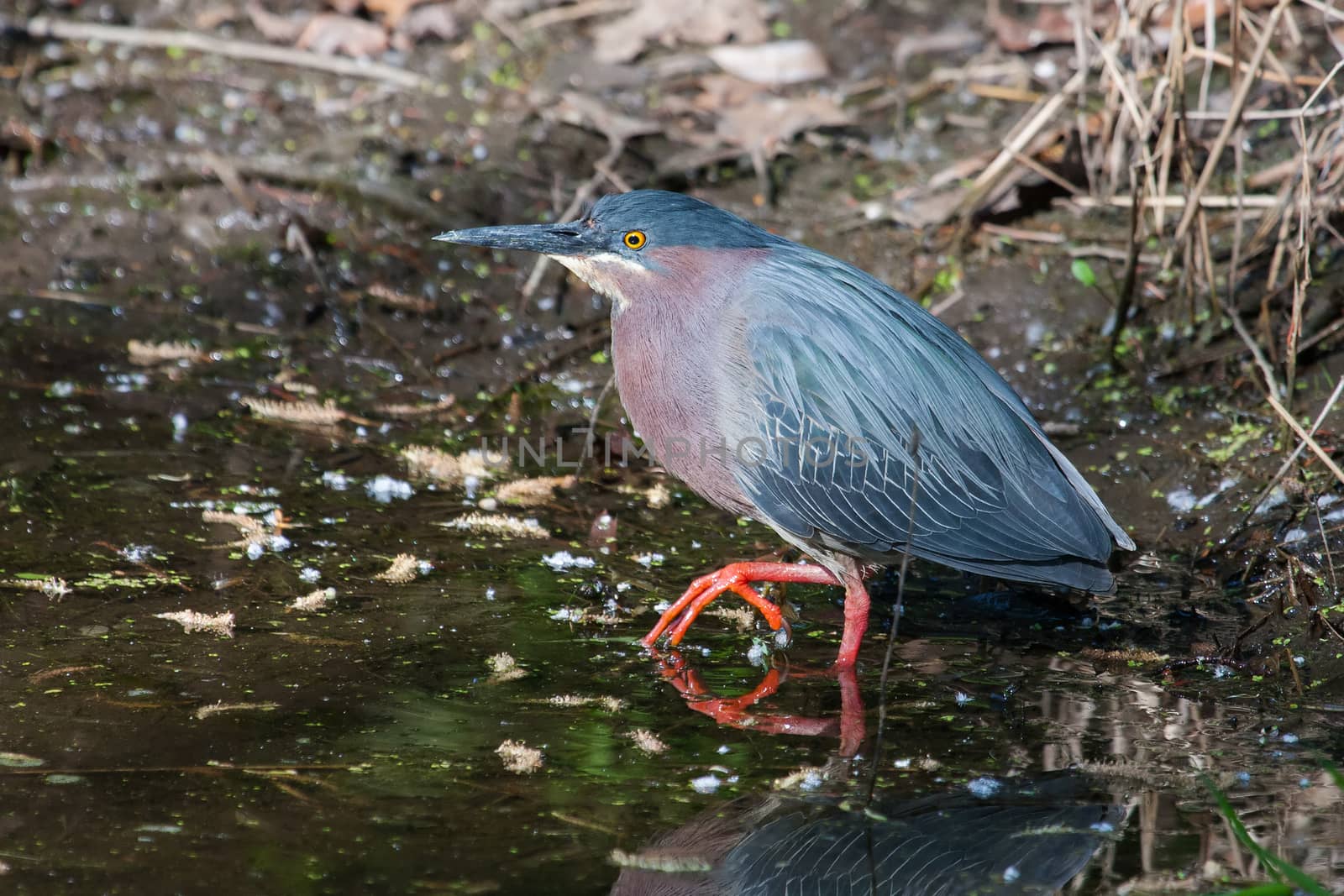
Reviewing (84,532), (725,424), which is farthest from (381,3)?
(725,424)

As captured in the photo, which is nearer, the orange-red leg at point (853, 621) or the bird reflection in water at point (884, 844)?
the bird reflection in water at point (884, 844)

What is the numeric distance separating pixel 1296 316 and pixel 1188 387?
3.63 feet

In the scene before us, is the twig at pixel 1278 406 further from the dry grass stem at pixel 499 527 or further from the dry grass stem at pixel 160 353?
the dry grass stem at pixel 160 353

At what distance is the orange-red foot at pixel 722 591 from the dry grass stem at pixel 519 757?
2.60 ft

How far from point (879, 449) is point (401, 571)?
5.84 ft

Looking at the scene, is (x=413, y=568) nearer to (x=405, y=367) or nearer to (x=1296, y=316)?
(x=405, y=367)

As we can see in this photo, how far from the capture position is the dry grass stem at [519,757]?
11.6 ft

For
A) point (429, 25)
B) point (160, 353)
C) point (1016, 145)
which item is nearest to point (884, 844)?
point (1016, 145)

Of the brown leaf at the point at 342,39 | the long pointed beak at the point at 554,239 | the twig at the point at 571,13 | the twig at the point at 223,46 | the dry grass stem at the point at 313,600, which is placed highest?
the twig at the point at 571,13

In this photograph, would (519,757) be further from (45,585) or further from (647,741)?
(45,585)

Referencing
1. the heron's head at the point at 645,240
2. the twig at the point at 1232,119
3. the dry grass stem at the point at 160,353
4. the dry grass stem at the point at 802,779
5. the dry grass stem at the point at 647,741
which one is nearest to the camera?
the dry grass stem at the point at 802,779

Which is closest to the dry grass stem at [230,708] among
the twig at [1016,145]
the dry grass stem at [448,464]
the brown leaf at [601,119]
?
the dry grass stem at [448,464]

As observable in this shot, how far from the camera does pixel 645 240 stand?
445cm

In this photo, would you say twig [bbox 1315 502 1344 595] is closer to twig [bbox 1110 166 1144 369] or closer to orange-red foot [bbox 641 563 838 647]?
twig [bbox 1110 166 1144 369]
